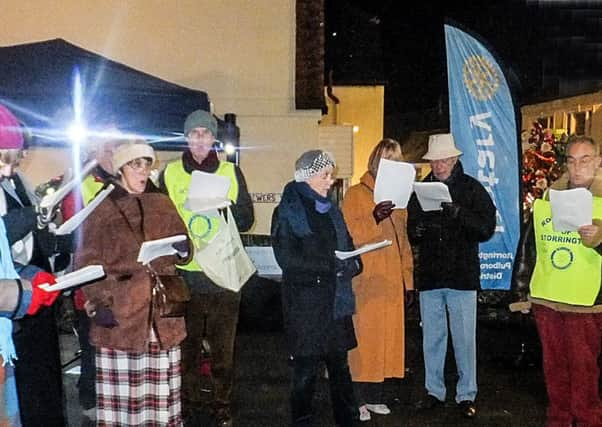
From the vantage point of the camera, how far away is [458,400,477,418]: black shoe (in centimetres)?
518

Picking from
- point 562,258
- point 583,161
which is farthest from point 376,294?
point 583,161

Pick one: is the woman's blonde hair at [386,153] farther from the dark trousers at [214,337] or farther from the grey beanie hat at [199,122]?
the dark trousers at [214,337]

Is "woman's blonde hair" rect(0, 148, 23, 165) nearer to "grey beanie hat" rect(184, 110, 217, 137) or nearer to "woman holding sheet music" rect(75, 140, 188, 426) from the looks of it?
"woman holding sheet music" rect(75, 140, 188, 426)

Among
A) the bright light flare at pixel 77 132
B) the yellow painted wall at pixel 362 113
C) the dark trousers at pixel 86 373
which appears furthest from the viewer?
the yellow painted wall at pixel 362 113

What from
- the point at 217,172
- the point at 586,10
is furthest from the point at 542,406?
the point at 586,10

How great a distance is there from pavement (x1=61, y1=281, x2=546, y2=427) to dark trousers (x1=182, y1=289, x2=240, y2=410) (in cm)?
31

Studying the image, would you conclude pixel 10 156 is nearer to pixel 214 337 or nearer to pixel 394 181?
pixel 214 337

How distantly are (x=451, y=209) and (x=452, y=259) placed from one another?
37 centimetres

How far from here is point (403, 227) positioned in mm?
5316

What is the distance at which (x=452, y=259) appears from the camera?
16.6 ft

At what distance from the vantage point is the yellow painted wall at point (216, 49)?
845 cm

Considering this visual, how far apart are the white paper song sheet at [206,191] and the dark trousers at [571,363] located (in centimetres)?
219

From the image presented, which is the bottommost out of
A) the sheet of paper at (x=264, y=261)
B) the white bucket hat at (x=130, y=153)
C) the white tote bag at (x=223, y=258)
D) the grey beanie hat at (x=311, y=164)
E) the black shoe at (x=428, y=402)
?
the black shoe at (x=428, y=402)

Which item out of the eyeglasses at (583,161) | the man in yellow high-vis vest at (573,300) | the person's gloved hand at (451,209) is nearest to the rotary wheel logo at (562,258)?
the man in yellow high-vis vest at (573,300)
